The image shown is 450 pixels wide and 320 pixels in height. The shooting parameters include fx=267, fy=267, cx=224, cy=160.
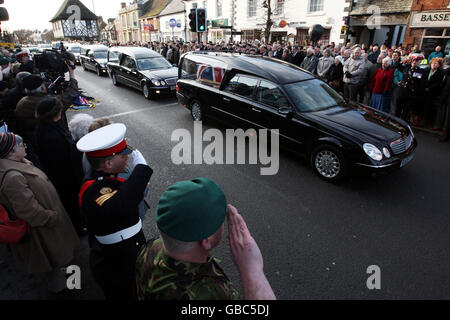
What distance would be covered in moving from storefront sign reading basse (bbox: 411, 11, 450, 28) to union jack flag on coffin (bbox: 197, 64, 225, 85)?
1399cm

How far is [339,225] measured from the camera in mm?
3691

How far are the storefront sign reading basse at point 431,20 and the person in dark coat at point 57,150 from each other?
18.0 metres

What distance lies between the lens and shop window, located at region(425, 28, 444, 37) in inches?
558

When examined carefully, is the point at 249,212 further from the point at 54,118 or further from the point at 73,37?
the point at 73,37

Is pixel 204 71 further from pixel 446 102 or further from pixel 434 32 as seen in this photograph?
pixel 434 32

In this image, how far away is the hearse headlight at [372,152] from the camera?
4215mm

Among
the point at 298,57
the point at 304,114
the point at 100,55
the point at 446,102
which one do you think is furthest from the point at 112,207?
the point at 100,55

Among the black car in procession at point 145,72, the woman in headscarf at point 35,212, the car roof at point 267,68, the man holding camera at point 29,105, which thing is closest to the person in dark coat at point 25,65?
the black car in procession at point 145,72

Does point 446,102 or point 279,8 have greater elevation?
point 279,8

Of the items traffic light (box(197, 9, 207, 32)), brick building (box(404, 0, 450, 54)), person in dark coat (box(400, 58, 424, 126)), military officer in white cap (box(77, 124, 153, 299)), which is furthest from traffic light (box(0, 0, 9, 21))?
brick building (box(404, 0, 450, 54))

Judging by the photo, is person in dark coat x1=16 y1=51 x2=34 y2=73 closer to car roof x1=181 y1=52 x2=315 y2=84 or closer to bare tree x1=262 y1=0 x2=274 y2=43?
car roof x1=181 y1=52 x2=315 y2=84

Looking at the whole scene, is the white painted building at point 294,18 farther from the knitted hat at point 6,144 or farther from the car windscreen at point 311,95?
the knitted hat at point 6,144

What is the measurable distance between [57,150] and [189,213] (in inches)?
99.2

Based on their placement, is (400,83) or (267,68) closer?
(267,68)
